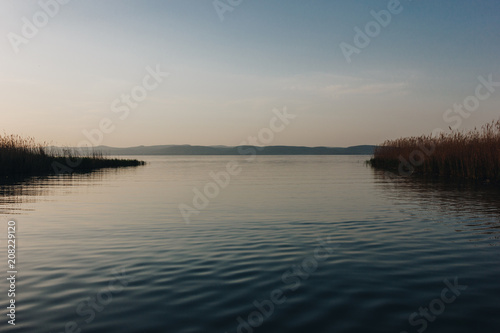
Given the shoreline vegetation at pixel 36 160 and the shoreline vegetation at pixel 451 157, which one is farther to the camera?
the shoreline vegetation at pixel 36 160

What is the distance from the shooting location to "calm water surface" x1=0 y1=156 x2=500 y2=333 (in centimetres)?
480

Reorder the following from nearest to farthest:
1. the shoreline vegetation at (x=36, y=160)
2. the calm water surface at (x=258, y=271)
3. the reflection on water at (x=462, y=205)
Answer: the calm water surface at (x=258, y=271) < the reflection on water at (x=462, y=205) < the shoreline vegetation at (x=36, y=160)

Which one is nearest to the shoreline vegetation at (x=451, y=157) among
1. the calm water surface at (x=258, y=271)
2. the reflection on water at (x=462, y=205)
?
the reflection on water at (x=462, y=205)

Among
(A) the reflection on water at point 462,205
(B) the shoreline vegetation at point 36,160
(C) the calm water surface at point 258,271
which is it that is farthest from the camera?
(B) the shoreline vegetation at point 36,160

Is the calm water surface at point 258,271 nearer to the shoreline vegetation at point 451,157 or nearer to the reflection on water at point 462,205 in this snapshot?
the reflection on water at point 462,205

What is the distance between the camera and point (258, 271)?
6852 mm

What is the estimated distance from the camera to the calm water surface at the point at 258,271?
480cm

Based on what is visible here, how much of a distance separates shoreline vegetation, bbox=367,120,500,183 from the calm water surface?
13481 mm

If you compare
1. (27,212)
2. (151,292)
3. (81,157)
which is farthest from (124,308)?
(81,157)

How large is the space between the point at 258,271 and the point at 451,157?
92.7 ft

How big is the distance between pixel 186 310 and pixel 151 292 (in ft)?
3.06

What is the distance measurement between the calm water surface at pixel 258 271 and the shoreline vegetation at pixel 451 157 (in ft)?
44.2

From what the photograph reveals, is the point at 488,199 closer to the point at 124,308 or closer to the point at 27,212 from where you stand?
the point at 124,308

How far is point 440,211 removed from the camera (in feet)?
46.7
